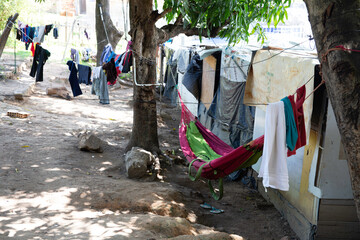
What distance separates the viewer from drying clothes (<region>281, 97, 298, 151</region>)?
136 inches

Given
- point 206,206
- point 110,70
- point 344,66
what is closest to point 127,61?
point 110,70

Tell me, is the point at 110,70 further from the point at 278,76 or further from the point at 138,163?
the point at 278,76

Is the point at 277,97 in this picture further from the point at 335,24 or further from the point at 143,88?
the point at 335,24

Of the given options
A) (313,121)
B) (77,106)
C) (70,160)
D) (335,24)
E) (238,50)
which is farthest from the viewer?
(77,106)

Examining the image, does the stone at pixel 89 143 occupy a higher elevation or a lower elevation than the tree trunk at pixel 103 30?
lower

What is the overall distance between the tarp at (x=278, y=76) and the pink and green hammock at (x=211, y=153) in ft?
1.90

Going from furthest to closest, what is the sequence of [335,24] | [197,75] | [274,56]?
[197,75], [274,56], [335,24]

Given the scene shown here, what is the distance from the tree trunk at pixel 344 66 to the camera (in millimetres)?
2078

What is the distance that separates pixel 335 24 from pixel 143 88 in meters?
3.94

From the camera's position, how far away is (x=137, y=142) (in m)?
6.14

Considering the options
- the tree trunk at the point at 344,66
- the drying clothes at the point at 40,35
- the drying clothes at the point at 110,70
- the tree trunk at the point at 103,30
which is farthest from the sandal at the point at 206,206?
the tree trunk at the point at 103,30

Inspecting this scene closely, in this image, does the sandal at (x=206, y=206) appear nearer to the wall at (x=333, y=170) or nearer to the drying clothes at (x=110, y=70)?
the wall at (x=333, y=170)

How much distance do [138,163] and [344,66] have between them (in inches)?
147

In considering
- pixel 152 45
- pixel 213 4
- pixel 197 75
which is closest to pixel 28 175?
pixel 152 45
